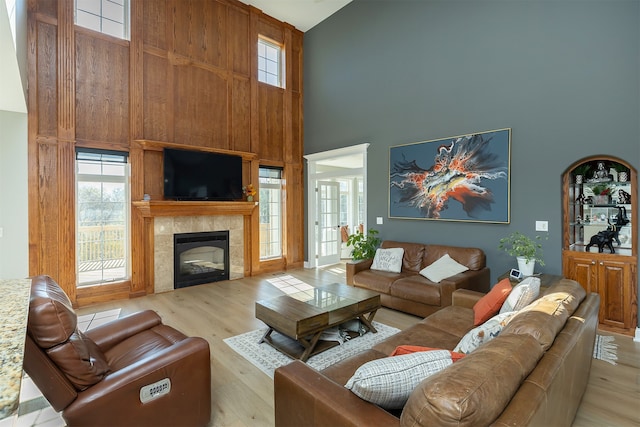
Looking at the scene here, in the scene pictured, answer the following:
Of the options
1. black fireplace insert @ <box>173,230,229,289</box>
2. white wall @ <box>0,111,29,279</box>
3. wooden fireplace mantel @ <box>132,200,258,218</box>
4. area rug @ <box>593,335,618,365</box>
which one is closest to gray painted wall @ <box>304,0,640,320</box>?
area rug @ <box>593,335,618,365</box>

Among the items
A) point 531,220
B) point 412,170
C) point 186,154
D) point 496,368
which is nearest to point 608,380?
point 531,220

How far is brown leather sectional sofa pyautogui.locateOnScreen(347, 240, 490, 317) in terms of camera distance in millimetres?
3672

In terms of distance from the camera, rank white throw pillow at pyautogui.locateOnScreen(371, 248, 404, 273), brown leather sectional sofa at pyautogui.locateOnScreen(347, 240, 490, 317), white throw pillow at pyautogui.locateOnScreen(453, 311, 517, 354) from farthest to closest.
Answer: white throw pillow at pyautogui.locateOnScreen(371, 248, 404, 273) < brown leather sectional sofa at pyautogui.locateOnScreen(347, 240, 490, 317) < white throw pillow at pyautogui.locateOnScreen(453, 311, 517, 354)

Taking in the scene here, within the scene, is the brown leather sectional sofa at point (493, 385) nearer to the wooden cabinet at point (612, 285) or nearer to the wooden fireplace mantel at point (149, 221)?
the wooden cabinet at point (612, 285)

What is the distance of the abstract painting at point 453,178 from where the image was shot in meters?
4.12

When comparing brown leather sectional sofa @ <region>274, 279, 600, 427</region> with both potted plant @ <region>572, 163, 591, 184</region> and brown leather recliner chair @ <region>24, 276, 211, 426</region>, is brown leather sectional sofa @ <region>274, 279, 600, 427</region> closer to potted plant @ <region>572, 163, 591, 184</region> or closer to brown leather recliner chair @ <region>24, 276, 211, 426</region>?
brown leather recliner chair @ <region>24, 276, 211, 426</region>

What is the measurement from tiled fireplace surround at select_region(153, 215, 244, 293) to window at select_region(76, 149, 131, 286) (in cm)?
43

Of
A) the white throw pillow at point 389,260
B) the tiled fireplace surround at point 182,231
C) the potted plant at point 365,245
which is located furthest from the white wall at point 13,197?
the white throw pillow at point 389,260

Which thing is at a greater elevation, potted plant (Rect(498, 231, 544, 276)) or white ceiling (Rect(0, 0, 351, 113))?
white ceiling (Rect(0, 0, 351, 113))

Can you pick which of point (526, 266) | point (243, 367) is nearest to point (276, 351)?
point (243, 367)

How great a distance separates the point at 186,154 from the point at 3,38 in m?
2.71

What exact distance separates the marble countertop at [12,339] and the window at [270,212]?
4.88m

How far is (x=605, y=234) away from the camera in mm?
3463

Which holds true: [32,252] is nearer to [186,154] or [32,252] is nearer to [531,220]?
[186,154]
